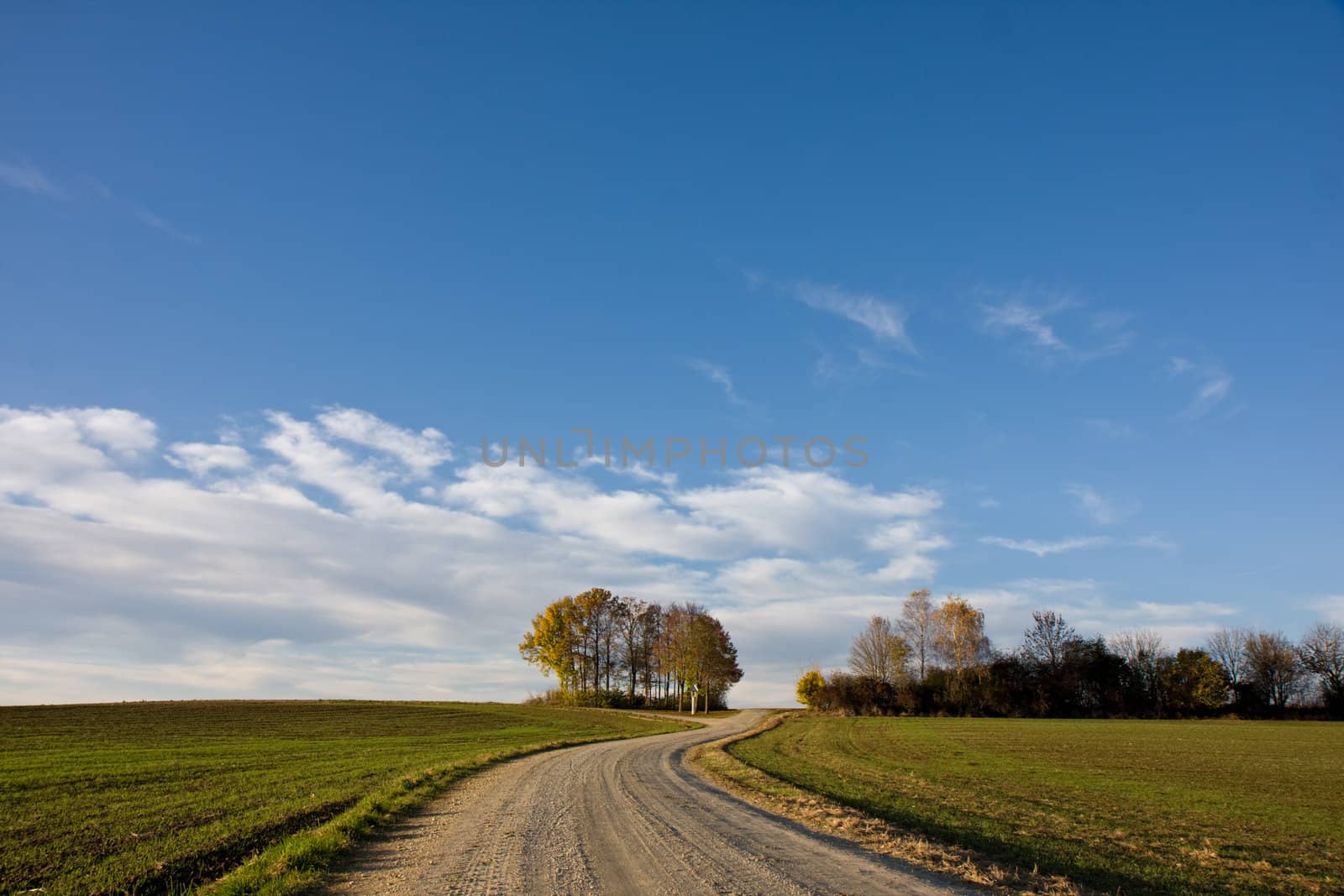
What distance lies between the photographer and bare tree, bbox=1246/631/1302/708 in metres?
87.8

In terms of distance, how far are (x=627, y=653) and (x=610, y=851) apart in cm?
8207

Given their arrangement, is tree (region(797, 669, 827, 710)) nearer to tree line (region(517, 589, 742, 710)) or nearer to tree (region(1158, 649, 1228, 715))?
tree line (region(517, 589, 742, 710))

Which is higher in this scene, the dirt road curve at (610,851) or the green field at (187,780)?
the dirt road curve at (610,851)

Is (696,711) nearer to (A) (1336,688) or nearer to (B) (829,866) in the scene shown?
(A) (1336,688)

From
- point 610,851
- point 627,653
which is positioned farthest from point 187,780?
point 627,653

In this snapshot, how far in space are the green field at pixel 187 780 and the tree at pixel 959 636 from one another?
48.4 meters

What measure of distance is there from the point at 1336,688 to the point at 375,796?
345ft

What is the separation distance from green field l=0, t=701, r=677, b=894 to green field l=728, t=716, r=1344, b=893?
12373 mm

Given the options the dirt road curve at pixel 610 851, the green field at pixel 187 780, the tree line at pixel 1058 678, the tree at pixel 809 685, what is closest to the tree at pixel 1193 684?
the tree line at pixel 1058 678

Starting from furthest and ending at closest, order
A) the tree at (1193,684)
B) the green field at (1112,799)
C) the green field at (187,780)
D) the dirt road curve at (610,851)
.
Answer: the tree at (1193,684) < the green field at (1112,799) < the green field at (187,780) < the dirt road curve at (610,851)

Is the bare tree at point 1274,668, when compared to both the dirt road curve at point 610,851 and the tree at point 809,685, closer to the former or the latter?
the tree at point 809,685

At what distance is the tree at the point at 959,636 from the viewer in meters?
90.3

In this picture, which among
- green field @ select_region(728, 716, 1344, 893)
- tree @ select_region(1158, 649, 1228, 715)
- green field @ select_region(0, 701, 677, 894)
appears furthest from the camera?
tree @ select_region(1158, 649, 1228, 715)

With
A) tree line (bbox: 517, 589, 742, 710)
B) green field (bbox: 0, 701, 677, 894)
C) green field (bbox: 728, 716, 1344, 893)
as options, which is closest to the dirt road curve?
green field (bbox: 0, 701, 677, 894)
